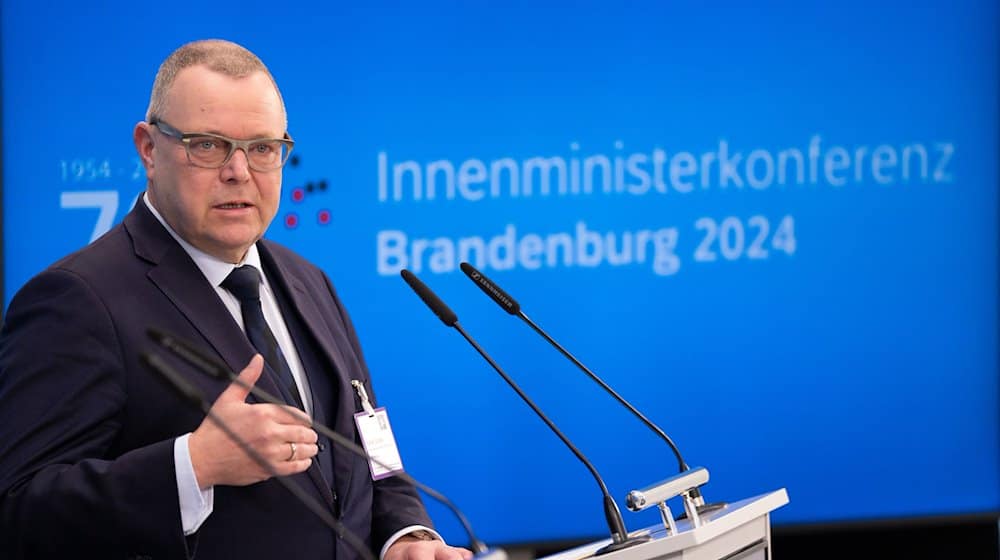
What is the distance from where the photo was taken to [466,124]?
3.97 metres

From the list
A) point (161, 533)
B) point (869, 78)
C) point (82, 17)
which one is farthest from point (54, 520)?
point (869, 78)

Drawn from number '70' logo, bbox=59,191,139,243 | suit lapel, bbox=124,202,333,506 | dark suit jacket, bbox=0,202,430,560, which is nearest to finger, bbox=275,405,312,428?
dark suit jacket, bbox=0,202,430,560

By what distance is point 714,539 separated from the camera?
189 centimetres

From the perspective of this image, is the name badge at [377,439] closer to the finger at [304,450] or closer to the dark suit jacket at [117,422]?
the dark suit jacket at [117,422]

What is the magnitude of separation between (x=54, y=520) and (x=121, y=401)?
199 millimetres

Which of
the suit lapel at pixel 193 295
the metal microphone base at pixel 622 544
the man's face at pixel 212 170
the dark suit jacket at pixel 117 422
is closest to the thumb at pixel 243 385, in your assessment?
the dark suit jacket at pixel 117 422

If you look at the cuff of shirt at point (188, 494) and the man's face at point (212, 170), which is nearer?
the cuff of shirt at point (188, 494)

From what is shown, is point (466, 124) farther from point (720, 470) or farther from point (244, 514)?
point (244, 514)

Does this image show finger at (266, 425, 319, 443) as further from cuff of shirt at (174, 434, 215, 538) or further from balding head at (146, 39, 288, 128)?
balding head at (146, 39, 288, 128)

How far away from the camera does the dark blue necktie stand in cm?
205

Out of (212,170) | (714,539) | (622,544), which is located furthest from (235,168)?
(714,539)

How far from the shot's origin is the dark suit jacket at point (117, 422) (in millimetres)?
1753

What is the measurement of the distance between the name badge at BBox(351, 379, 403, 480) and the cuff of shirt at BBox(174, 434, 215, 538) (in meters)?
0.39

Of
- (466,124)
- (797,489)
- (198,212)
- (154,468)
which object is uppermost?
(466,124)
